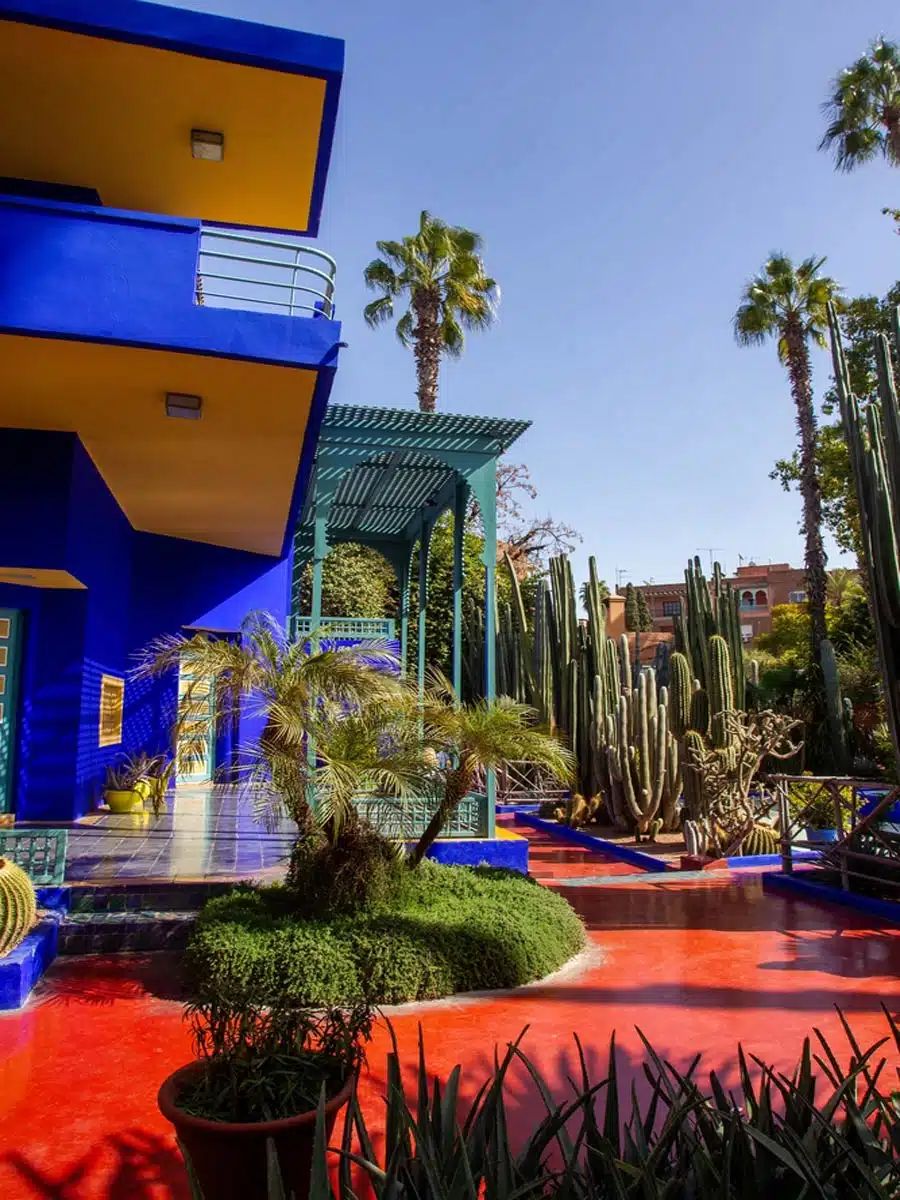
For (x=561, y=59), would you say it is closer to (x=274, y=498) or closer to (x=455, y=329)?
(x=274, y=498)

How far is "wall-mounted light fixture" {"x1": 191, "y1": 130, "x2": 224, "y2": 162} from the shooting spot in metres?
8.30

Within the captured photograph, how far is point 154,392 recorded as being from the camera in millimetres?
7695

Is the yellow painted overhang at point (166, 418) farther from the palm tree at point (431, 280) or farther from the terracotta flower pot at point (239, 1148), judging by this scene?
the palm tree at point (431, 280)

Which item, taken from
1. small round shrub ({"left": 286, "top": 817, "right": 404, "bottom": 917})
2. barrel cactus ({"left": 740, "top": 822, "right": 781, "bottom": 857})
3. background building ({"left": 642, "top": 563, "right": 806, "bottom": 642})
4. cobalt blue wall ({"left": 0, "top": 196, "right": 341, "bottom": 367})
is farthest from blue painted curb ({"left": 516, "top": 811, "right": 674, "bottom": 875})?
background building ({"left": 642, "top": 563, "right": 806, "bottom": 642})

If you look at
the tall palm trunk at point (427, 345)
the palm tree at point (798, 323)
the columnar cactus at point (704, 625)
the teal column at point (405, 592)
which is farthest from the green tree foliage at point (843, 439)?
the teal column at point (405, 592)

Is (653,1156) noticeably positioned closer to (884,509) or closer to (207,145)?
(884,509)

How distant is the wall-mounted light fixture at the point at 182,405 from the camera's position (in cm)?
772

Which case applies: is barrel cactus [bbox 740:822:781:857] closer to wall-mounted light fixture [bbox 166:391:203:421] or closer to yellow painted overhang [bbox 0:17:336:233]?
wall-mounted light fixture [bbox 166:391:203:421]

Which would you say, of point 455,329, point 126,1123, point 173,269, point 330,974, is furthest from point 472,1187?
point 455,329

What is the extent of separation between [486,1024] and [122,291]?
5.95 metres

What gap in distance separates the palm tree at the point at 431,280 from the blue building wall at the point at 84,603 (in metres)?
10.5

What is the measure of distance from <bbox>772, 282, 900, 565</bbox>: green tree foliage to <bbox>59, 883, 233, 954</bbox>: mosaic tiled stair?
18358 millimetres

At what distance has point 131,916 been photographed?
693 cm

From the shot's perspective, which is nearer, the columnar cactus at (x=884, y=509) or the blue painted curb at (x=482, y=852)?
the columnar cactus at (x=884, y=509)
